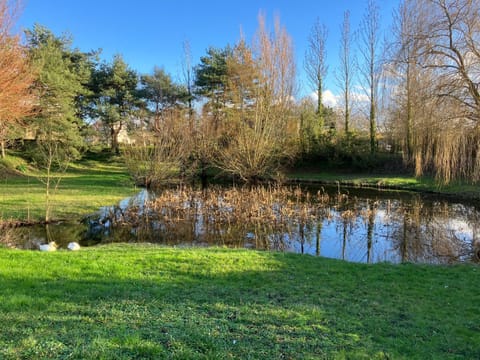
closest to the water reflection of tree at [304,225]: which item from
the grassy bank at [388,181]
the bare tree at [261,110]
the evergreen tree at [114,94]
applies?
the grassy bank at [388,181]

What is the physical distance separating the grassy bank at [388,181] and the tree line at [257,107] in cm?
126

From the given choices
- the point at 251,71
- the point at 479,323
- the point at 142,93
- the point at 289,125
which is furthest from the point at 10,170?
the point at 479,323

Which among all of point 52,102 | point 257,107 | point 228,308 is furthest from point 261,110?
point 228,308

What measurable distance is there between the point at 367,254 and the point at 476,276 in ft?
8.48

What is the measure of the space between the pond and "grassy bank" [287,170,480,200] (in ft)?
7.68

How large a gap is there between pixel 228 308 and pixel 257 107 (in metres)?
18.6

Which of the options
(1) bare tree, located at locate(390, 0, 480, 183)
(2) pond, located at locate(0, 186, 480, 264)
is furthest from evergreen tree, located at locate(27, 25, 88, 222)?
(1) bare tree, located at locate(390, 0, 480, 183)

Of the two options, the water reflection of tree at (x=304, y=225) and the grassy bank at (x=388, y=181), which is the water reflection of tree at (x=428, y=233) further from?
the grassy bank at (x=388, y=181)

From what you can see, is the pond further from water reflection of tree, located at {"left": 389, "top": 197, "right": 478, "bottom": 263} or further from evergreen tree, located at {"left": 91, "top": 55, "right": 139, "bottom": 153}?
evergreen tree, located at {"left": 91, "top": 55, "right": 139, "bottom": 153}

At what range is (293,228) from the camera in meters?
10.4

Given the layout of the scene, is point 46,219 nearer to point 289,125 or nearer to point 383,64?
point 383,64

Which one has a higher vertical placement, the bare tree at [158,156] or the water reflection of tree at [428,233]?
the bare tree at [158,156]

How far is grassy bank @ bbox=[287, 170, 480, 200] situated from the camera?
1619 cm

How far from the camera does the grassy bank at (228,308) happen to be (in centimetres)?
284
